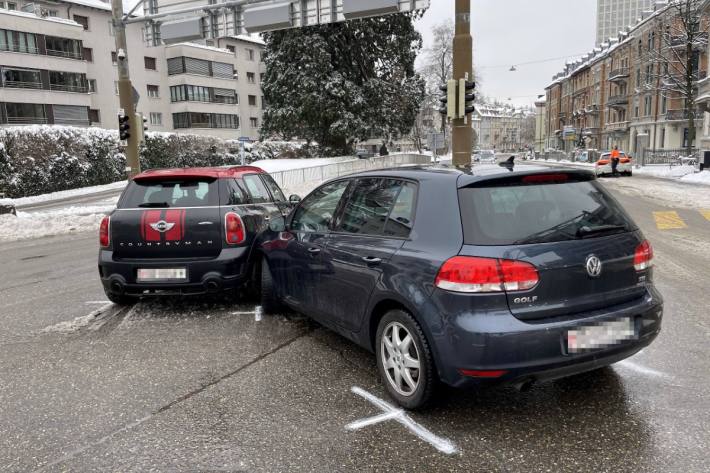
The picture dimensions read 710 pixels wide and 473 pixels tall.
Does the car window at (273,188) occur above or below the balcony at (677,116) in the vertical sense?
below

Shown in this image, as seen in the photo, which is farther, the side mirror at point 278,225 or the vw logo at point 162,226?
the vw logo at point 162,226

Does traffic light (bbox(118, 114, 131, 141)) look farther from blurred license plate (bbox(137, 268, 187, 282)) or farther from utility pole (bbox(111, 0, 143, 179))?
blurred license plate (bbox(137, 268, 187, 282))

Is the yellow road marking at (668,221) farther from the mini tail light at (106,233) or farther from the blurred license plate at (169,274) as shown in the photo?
the mini tail light at (106,233)

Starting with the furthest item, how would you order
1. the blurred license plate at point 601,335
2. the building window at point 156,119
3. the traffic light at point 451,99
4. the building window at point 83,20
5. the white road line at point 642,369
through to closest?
the building window at point 156,119, the building window at point 83,20, the traffic light at point 451,99, the white road line at point 642,369, the blurred license plate at point 601,335

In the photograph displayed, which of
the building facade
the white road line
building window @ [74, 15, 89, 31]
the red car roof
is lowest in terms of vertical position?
the white road line

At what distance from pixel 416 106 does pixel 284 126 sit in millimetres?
9247

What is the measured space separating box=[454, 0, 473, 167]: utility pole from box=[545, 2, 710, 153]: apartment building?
27557mm

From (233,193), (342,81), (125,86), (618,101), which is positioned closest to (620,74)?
(618,101)

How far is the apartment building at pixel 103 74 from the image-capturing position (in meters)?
41.2

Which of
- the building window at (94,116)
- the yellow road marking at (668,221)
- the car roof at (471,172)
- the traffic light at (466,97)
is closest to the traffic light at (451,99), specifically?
the traffic light at (466,97)

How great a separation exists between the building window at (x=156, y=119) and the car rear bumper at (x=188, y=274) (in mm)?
51917

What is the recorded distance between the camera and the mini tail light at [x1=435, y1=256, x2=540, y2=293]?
301 cm

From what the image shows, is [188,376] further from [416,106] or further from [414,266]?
[416,106]

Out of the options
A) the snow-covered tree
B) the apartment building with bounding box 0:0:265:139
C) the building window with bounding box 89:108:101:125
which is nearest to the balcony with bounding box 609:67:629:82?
the snow-covered tree
